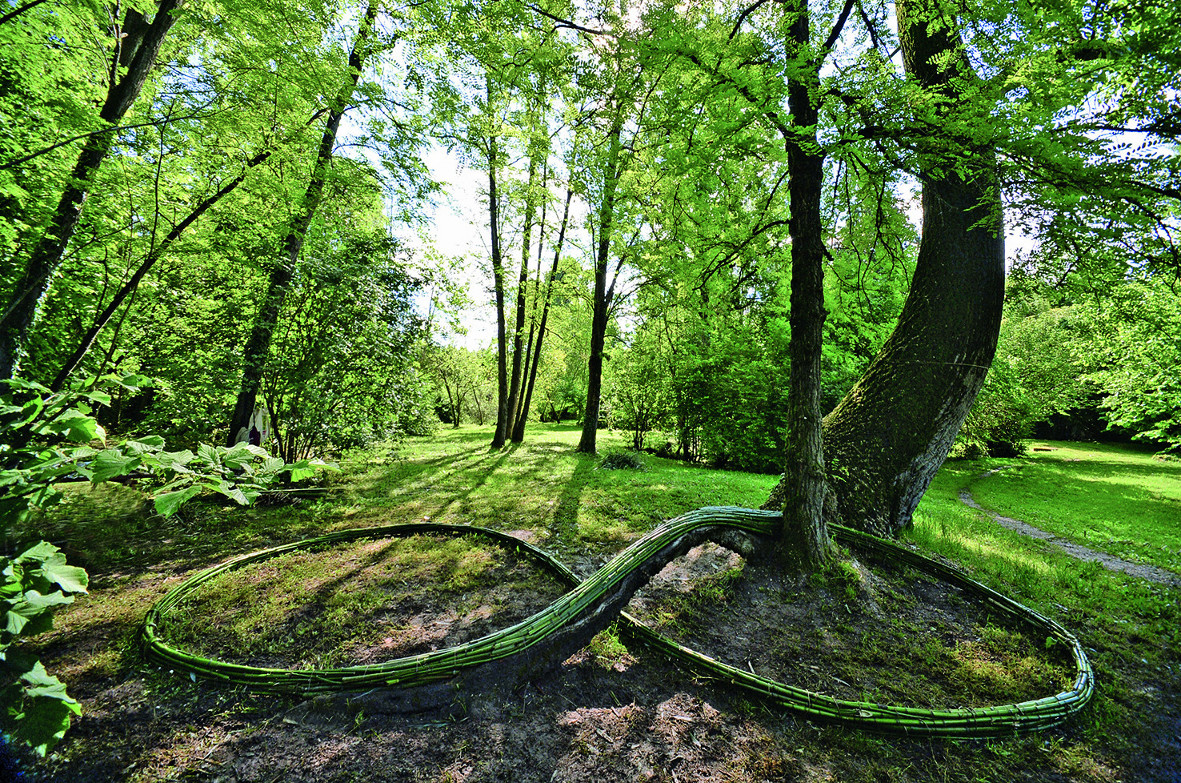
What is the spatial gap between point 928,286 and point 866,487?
7.10 ft

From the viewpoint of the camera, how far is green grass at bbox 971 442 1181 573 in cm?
532

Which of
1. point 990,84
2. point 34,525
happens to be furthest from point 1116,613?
point 34,525

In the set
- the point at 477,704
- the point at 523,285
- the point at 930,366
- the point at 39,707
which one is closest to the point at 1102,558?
the point at 930,366

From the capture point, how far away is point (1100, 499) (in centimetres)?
925

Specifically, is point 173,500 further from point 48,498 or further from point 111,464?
point 48,498

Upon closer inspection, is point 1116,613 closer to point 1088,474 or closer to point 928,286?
point 928,286

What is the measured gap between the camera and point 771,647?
2.59 m

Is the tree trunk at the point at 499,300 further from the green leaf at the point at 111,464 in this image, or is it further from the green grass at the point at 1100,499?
the green grass at the point at 1100,499

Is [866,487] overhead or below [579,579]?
overhead

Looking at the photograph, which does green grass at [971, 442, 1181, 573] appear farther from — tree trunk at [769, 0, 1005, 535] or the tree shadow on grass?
the tree shadow on grass

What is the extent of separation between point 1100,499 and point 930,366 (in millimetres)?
10063

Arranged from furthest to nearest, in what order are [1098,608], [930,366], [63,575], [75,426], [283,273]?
[283,273]
[930,366]
[1098,608]
[75,426]
[63,575]

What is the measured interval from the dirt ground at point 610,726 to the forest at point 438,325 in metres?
0.03

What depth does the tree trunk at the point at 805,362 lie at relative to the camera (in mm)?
3273
